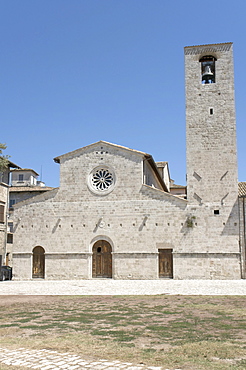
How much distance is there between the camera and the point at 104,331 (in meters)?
9.04

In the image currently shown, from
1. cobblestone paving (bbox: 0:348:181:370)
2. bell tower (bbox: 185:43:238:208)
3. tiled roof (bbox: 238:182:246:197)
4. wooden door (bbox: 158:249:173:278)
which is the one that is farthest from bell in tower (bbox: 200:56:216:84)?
cobblestone paving (bbox: 0:348:181:370)

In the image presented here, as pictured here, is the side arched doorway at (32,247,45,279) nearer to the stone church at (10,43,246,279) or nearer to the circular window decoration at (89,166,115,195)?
the stone church at (10,43,246,279)

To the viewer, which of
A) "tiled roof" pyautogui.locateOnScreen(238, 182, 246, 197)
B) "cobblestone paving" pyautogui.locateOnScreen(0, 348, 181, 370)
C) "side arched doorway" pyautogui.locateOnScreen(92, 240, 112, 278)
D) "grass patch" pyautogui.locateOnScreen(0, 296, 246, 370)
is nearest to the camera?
"cobblestone paving" pyautogui.locateOnScreen(0, 348, 181, 370)

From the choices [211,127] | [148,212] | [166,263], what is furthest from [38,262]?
[211,127]

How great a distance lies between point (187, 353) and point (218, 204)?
21907 millimetres

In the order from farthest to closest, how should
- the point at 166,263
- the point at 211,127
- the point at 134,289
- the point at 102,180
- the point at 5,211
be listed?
the point at 5,211, the point at 102,180, the point at 211,127, the point at 166,263, the point at 134,289

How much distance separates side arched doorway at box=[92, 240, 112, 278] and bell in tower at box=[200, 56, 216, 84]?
14025 millimetres

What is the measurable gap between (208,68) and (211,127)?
4.37m

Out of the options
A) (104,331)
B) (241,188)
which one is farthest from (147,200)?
(104,331)

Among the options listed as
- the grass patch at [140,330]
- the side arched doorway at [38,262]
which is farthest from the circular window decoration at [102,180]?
the grass patch at [140,330]

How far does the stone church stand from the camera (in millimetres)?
27797

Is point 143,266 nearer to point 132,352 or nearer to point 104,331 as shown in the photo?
point 104,331

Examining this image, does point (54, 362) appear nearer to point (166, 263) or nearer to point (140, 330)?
point (140, 330)

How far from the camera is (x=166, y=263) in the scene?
92.4 ft
